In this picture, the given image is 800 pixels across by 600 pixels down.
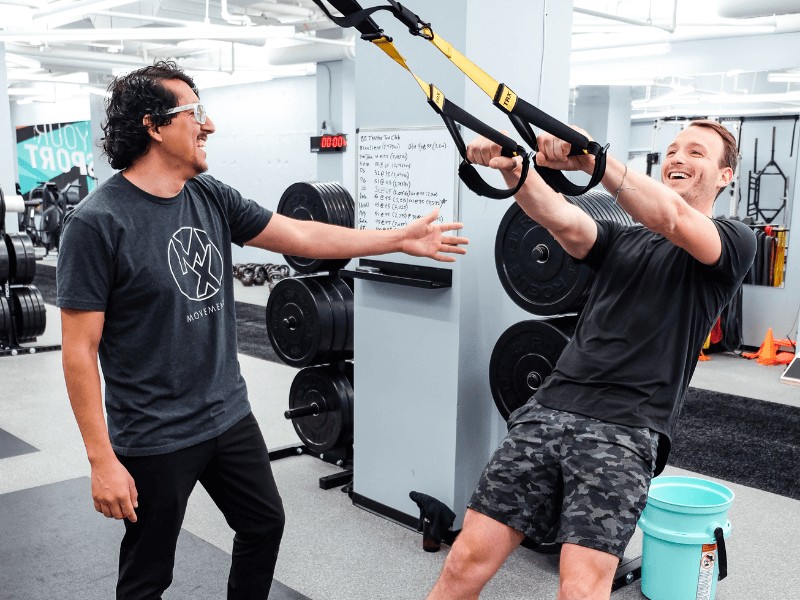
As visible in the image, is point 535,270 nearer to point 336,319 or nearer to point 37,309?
point 336,319

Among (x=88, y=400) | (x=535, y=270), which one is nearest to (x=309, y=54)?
(x=535, y=270)

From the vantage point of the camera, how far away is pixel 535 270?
263cm

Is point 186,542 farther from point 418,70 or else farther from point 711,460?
point 711,460

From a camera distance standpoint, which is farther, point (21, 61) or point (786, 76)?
point (21, 61)

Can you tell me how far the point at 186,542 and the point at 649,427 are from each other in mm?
1929

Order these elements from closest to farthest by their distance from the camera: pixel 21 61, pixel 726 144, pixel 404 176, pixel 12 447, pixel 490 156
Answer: pixel 490 156, pixel 726 144, pixel 404 176, pixel 12 447, pixel 21 61

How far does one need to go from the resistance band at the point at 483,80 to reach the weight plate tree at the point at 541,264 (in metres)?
1.16

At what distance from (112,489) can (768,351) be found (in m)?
6.01

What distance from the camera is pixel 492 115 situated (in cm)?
271

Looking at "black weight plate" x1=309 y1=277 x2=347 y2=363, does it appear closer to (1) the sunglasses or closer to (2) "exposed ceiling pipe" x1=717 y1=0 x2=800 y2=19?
(1) the sunglasses

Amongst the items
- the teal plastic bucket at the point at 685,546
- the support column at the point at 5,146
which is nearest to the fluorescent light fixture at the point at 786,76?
the teal plastic bucket at the point at 685,546

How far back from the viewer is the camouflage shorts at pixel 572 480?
5.50ft

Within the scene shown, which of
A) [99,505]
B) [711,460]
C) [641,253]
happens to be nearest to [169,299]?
[99,505]

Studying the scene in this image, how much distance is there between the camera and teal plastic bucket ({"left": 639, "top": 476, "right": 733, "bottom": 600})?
7.75 ft
